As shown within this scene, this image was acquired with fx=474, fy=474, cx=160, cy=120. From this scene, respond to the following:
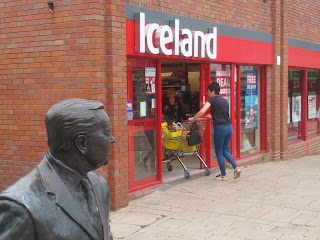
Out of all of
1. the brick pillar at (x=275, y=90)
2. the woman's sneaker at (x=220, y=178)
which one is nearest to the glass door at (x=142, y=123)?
the woman's sneaker at (x=220, y=178)

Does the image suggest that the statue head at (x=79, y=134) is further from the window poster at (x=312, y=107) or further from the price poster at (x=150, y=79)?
the window poster at (x=312, y=107)

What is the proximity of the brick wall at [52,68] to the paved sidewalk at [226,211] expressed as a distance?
684 millimetres

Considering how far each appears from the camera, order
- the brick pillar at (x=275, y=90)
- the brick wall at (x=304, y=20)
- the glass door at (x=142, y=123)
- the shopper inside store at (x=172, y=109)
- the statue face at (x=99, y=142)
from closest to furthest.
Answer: the statue face at (x=99, y=142) → the glass door at (x=142, y=123) → the shopper inside store at (x=172, y=109) → the brick pillar at (x=275, y=90) → the brick wall at (x=304, y=20)

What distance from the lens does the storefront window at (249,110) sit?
1072 centimetres

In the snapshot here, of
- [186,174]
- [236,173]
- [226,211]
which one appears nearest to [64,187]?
[226,211]

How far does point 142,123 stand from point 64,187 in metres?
6.00

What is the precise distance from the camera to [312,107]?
570 inches

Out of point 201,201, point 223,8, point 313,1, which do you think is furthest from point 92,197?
point 313,1

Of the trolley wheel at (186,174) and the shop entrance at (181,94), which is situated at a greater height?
the shop entrance at (181,94)

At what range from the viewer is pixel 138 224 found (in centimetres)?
601

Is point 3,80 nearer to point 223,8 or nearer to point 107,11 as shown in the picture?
point 107,11

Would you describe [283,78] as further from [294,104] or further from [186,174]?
[186,174]

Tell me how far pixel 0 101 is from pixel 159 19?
2749mm

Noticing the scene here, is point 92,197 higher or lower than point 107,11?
lower
